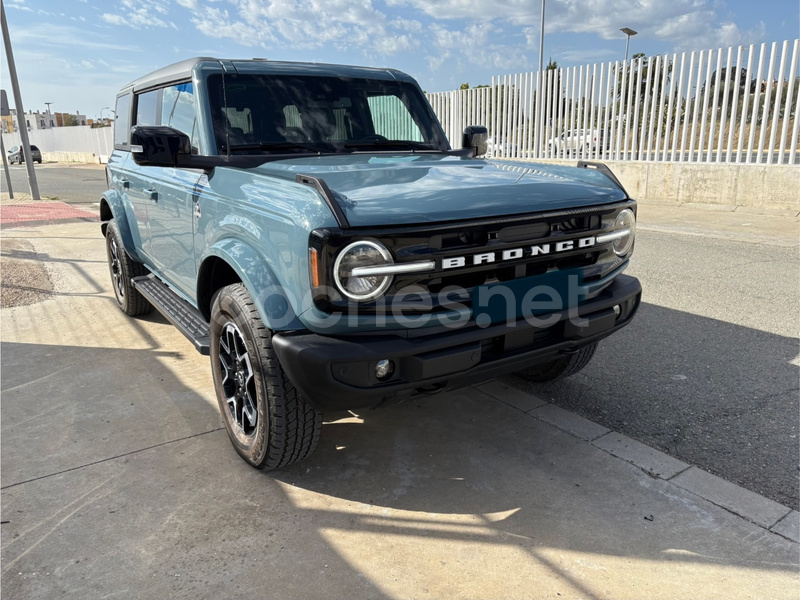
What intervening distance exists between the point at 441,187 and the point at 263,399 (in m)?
1.21

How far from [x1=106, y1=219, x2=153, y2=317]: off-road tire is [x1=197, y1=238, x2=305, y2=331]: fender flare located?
9.08 feet

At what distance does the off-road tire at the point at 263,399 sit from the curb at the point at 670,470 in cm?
143

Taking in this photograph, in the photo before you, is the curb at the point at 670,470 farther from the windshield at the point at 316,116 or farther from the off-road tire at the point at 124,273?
the off-road tire at the point at 124,273

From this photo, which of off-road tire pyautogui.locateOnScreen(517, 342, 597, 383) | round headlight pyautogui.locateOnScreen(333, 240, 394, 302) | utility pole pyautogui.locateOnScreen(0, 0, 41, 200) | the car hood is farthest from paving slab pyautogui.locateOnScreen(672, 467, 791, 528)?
utility pole pyautogui.locateOnScreen(0, 0, 41, 200)

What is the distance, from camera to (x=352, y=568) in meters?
2.33

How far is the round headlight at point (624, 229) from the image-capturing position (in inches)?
120

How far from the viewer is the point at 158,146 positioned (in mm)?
3061

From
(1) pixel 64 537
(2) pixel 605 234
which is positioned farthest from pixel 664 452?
(1) pixel 64 537

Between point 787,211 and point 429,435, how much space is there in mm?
9691

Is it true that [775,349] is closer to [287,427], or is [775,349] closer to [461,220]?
[461,220]

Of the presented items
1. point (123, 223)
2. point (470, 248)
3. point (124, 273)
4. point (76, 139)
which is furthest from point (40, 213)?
point (76, 139)

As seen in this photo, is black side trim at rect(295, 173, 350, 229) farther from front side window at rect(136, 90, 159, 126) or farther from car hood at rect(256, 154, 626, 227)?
front side window at rect(136, 90, 159, 126)

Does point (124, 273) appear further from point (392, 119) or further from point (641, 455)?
point (641, 455)

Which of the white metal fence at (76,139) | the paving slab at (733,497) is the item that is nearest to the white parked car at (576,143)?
the paving slab at (733,497)
